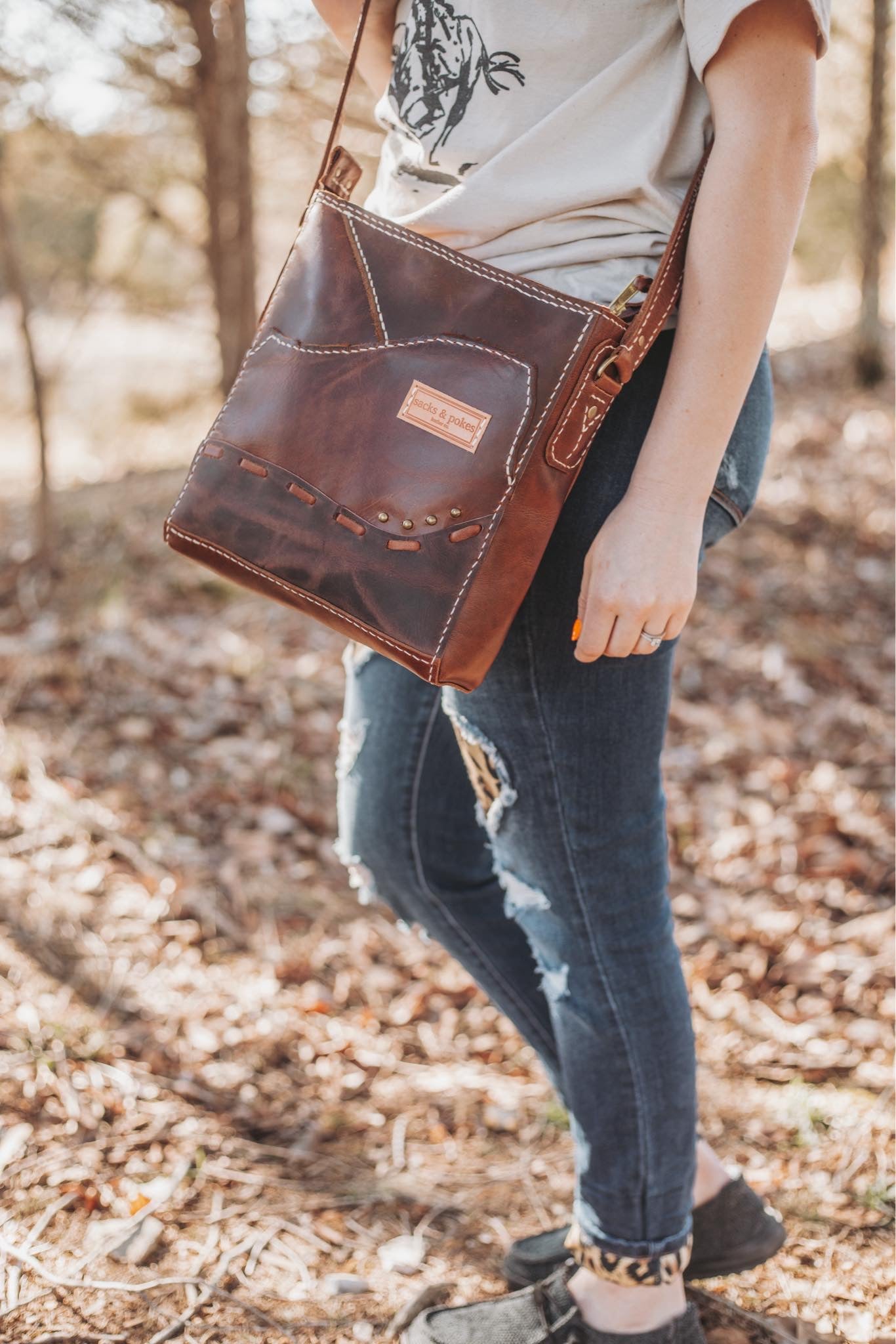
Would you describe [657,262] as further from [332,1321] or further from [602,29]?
[332,1321]

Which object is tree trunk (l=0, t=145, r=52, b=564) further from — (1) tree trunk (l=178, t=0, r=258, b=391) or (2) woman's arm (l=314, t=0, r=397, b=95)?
(2) woman's arm (l=314, t=0, r=397, b=95)

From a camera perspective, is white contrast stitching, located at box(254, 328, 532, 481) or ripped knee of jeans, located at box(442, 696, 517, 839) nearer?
white contrast stitching, located at box(254, 328, 532, 481)

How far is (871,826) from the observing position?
296cm

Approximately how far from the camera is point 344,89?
3.74ft

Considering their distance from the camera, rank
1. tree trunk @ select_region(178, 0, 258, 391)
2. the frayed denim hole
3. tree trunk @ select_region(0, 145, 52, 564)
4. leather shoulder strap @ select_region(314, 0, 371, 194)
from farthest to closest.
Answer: tree trunk @ select_region(178, 0, 258, 391)
tree trunk @ select_region(0, 145, 52, 564)
the frayed denim hole
leather shoulder strap @ select_region(314, 0, 371, 194)

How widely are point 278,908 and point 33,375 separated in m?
2.26

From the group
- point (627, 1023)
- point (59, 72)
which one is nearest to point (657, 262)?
point (627, 1023)

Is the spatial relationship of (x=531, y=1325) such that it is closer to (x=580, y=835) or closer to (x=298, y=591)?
(x=580, y=835)

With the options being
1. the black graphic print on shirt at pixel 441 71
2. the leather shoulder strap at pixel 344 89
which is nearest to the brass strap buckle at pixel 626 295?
the black graphic print on shirt at pixel 441 71

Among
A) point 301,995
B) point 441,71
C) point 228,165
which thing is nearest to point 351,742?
point 441,71

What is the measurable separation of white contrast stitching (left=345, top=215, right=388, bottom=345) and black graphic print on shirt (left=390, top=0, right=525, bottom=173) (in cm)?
12

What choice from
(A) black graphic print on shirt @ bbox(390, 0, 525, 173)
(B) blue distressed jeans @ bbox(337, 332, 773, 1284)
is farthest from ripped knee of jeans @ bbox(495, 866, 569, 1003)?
(A) black graphic print on shirt @ bbox(390, 0, 525, 173)

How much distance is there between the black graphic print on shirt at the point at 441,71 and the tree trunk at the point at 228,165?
3527 mm

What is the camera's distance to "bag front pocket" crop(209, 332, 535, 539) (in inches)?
40.0
